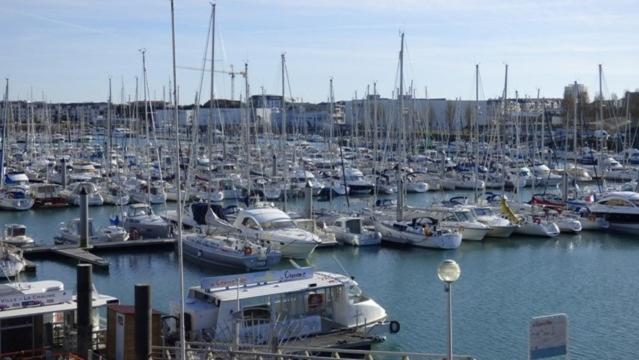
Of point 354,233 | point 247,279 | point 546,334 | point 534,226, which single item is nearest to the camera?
point 546,334

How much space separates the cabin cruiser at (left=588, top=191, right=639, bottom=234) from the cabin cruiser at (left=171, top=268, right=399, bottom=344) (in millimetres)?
29273

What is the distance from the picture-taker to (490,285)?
115 ft

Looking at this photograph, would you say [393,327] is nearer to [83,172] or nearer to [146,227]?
[146,227]

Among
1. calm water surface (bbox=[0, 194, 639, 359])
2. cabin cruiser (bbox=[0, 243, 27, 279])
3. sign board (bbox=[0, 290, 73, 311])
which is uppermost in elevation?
sign board (bbox=[0, 290, 73, 311])

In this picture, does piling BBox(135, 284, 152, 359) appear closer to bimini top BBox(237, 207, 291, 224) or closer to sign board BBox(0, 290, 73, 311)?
sign board BBox(0, 290, 73, 311)

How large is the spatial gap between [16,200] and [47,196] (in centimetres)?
313

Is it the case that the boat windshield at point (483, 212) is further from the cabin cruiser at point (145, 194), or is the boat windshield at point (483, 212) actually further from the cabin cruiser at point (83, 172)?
the cabin cruiser at point (83, 172)

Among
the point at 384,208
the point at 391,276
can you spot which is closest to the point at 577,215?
the point at 384,208

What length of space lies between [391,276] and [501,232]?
11984 millimetres

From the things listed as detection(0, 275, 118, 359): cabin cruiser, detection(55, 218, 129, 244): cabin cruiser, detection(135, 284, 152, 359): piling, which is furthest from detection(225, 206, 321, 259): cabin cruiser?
detection(135, 284, 152, 359): piling

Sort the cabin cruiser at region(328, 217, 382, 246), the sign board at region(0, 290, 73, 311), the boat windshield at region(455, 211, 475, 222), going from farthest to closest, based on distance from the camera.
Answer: the boat windshield at region(455, 211, 475, 222)
the cabin cruiser at region(328, 217, 382, 246)
the sign board at region(0, 290, 73, 311)

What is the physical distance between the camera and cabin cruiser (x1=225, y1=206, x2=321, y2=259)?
3891 cm

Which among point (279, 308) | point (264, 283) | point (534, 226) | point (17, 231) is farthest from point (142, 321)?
point (534, 226)

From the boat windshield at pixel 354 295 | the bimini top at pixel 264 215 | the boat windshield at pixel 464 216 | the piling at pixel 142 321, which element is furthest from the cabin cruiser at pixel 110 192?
the piling at pixel 142 321
